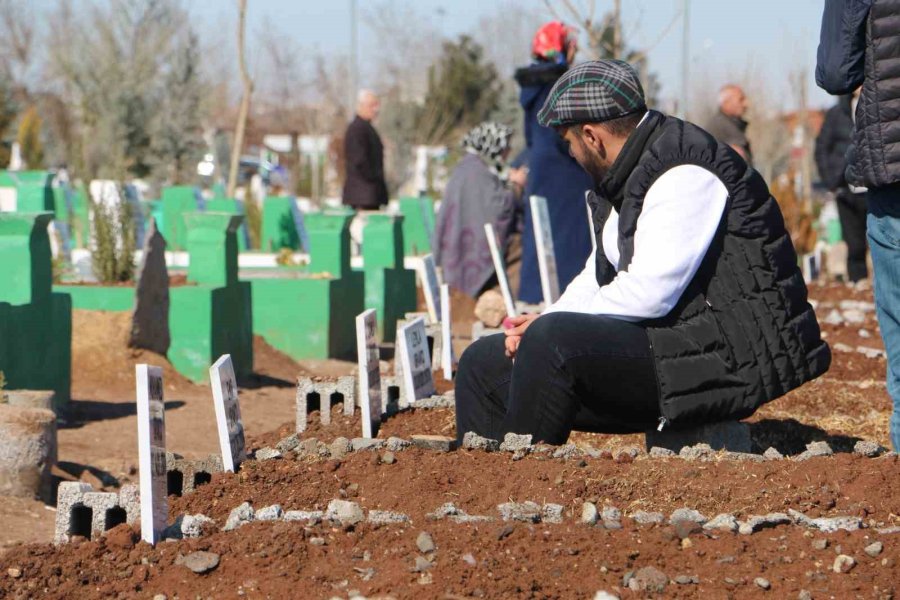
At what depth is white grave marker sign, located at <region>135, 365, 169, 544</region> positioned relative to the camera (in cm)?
320

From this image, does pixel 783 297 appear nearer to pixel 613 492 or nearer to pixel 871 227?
pixel 871 227

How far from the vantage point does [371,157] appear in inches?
471

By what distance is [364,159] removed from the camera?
1190 cm

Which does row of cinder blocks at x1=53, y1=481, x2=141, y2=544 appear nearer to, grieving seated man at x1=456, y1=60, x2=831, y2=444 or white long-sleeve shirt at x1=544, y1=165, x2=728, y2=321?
grieving seated man at x1=456, y1=60, x2=831, y2=444

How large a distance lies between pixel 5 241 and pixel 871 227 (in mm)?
3687

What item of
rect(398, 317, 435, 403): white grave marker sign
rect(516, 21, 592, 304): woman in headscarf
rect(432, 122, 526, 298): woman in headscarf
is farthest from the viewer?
rect(432, 122, 526, 298): woman in headscarf

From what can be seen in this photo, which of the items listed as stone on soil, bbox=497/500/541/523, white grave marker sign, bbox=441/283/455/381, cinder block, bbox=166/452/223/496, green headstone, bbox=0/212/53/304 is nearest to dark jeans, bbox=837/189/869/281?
white grave marker sign, bbox=441/283/455/381

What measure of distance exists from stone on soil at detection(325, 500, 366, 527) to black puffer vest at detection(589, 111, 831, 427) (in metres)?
1.06

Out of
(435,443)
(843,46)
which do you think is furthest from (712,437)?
(843,46)

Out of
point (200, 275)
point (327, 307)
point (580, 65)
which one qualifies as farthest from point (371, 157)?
point (580, 65)

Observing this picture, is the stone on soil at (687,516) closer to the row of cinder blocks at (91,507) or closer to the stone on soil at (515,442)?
the stone on soil at (515,442)

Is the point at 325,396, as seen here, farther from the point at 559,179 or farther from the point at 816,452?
the point at 559,179

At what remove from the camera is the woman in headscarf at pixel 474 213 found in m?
10.5

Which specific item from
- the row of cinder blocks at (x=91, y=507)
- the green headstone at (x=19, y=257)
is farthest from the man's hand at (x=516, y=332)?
the green headstone at (x=19, y=257)
